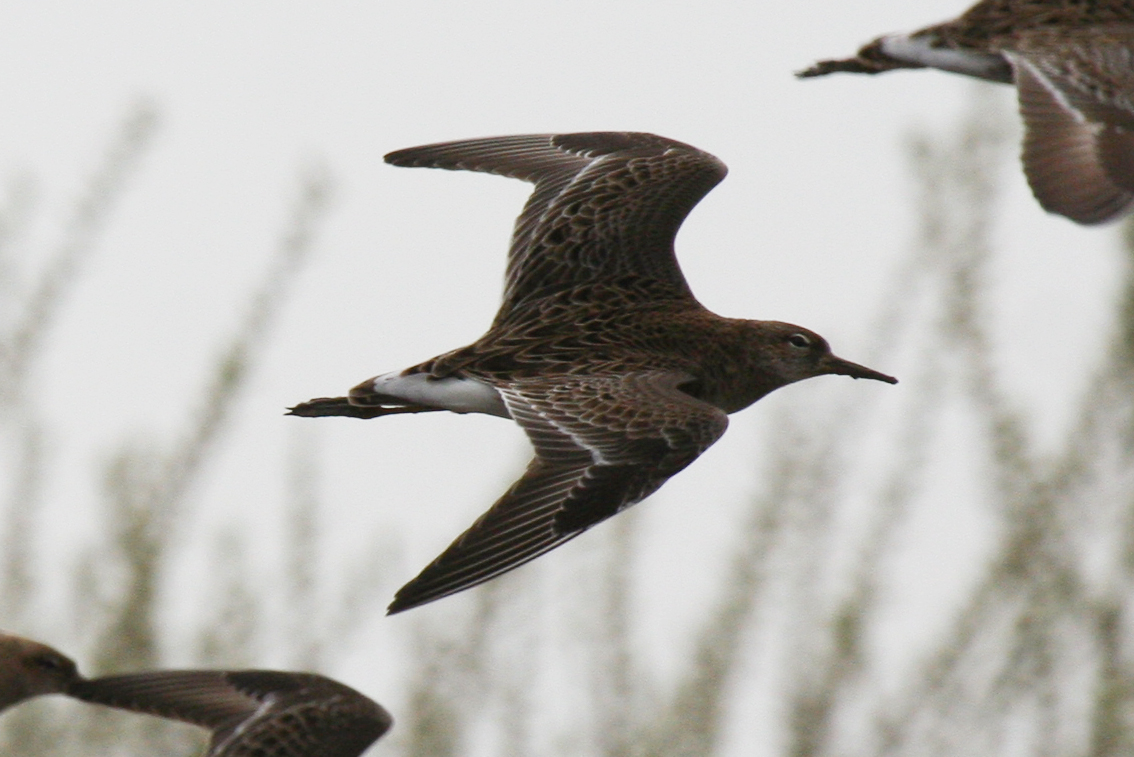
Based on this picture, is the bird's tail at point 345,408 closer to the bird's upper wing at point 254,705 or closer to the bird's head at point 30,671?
the bird's upper wing at point 254,705

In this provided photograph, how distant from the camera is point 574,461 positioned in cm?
584

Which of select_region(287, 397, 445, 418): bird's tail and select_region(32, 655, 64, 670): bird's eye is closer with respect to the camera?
select_region(287, 397, 445, 418): bird's tail

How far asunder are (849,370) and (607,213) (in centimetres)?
90

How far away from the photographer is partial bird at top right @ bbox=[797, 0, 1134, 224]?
652 centimetres

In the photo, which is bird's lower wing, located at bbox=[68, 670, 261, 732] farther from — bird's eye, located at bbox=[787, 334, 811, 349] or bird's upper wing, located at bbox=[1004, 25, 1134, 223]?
bird's upper wing, located at bbox=[1004, 25, 1134, 223]

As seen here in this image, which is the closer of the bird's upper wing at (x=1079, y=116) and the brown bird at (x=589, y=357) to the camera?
the brown bird at (x=589, y=357)

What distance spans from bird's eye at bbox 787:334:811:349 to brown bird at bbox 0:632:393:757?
5.06ft

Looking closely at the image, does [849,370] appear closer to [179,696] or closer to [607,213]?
[607,213]


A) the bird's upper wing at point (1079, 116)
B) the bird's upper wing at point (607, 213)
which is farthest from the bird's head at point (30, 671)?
the bird's upper wing at point (1079, 116)

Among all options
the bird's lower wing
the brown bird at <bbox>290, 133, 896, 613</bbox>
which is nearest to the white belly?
the brown bird at <bbox>290, 133, 896, 613</bbox>

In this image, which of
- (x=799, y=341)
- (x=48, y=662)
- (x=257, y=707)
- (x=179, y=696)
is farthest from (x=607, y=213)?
(x=48, y=662)

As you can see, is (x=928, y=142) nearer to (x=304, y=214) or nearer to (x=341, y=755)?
(x=304, y=214)

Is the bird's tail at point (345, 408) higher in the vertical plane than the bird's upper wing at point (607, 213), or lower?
lower

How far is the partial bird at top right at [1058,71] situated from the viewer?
652 cm
